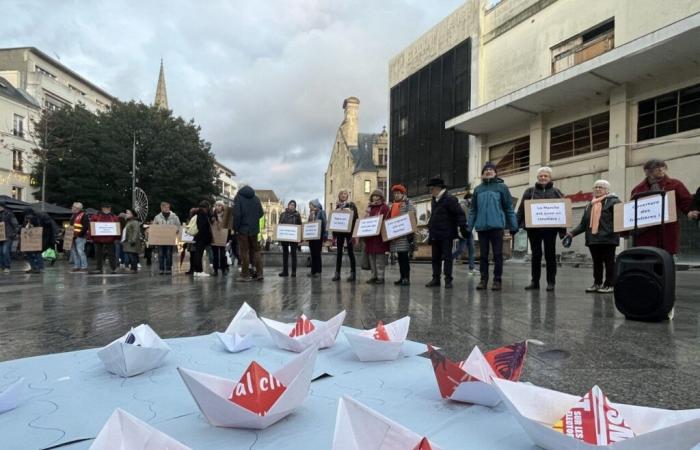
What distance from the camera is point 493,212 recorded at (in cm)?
660

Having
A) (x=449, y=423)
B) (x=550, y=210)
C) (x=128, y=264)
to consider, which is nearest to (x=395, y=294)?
(x=550, y=210)

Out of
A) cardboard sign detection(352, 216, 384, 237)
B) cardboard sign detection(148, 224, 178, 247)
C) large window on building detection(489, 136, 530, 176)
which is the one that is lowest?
cardboard sign detection(148, 224, 178, 247)

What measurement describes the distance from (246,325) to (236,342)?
297 mm

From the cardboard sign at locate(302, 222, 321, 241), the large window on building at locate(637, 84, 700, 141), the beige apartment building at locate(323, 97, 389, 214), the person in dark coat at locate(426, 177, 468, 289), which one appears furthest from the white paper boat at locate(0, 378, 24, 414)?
the beige apartment building at locate(323, 97, 389, 214)

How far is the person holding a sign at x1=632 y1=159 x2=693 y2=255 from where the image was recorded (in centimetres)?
477

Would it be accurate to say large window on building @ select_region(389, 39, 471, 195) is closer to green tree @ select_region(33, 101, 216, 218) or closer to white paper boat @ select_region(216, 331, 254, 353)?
green tree @ select_region(33, 101, 216, 218)

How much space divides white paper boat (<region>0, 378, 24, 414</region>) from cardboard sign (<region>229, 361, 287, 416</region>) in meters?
0.94

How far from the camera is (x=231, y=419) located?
1521 mm

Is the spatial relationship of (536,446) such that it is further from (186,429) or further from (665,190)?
(665,190)

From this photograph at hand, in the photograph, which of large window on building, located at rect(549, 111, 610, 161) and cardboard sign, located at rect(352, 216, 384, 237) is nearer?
cardboard sign, located at rect(352, 216, 384, 237)

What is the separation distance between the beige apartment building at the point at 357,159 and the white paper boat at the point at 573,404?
5545 centimetres

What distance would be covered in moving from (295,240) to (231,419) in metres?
8.23

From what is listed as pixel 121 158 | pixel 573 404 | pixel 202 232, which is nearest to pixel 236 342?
pixel 573 404

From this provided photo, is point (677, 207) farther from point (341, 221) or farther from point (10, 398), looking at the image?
point (10, 398)
